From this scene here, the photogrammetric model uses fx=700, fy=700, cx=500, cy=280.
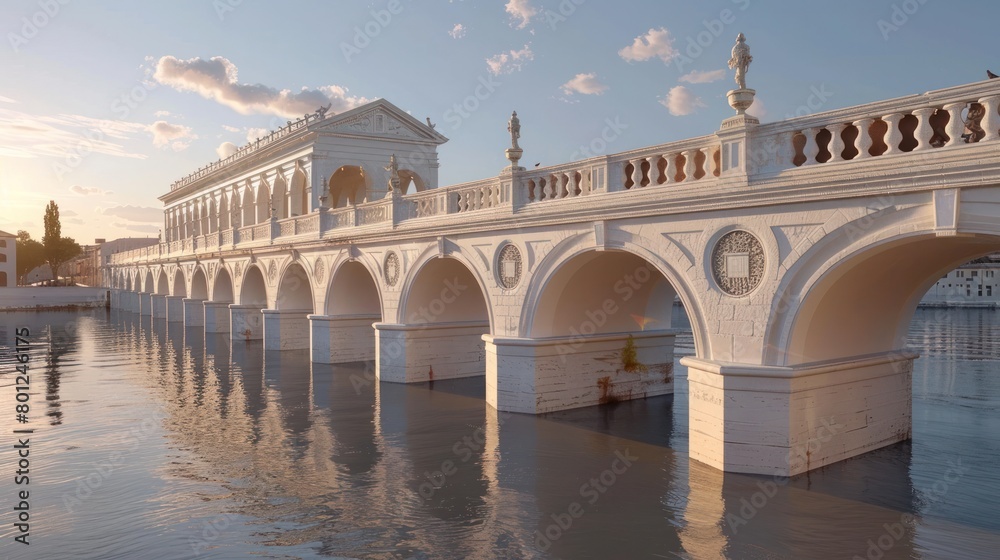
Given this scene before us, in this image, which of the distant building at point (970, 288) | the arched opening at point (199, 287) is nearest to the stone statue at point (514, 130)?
the arched opening at point (199, 287)

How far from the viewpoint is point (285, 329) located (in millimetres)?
29016

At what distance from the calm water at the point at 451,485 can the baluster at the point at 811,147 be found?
15.9ft

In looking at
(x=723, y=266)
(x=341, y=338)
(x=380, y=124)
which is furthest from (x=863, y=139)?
(x=380, y=124)

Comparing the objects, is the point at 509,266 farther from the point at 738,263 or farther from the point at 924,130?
the point at 924,130

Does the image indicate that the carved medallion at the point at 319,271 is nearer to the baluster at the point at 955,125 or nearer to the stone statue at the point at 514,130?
the stone statue at the point at 514,130

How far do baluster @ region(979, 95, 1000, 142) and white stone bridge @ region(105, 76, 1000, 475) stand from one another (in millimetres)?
33

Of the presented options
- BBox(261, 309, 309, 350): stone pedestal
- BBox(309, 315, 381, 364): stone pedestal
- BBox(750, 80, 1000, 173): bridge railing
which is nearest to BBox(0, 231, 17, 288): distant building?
BBox(261, 309, 309, 350): stone pedestal

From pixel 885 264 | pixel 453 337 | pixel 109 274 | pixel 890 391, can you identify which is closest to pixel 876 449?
pixel 890 391

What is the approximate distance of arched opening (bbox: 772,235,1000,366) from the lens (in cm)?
1012

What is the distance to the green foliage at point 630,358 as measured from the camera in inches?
686

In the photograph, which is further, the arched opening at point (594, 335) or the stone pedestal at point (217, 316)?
the stone pedestal at point (217, 316)

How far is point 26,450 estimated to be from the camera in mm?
13867

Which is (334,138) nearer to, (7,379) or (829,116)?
(7,379)

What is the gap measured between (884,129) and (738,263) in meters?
2.78
